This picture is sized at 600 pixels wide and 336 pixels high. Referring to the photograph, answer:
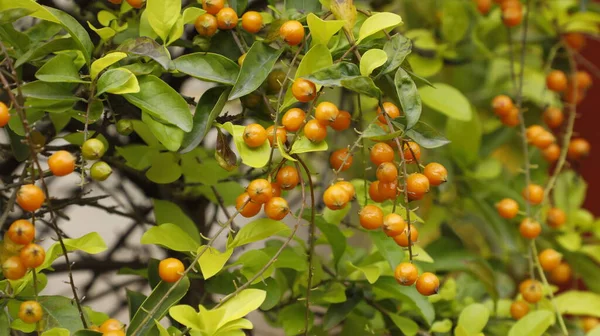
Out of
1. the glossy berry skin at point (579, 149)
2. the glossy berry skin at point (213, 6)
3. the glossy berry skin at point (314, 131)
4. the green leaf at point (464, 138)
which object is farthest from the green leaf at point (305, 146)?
the glossy berry skin at point (579, 149)

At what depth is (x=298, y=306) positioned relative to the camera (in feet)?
1.74

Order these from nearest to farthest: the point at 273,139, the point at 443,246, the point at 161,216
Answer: the point at 273,139 < the point at 161,216 < the point at 443,246

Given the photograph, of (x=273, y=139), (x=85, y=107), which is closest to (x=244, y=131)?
(x=273, y=139)

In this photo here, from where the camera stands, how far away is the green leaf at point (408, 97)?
41 centimetres

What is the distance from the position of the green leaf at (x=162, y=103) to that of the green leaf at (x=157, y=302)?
96 mm

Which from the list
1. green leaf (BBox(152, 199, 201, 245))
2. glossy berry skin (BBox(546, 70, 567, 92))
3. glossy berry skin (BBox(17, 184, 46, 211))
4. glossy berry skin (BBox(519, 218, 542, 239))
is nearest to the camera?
glossy berry skin (BBox(17, 184, 46, 211))

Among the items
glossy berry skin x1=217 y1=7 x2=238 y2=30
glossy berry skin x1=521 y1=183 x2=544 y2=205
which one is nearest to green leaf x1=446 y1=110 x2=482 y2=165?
glossy berry skin x1=521 y1=183 x2=544 y2=205

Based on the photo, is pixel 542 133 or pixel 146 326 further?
pixel 542 133

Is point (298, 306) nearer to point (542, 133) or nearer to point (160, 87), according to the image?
point (160, 87)

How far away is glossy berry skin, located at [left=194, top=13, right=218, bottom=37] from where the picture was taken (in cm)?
45

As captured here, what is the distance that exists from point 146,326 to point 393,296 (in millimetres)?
190

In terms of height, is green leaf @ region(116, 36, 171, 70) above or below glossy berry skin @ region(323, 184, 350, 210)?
above

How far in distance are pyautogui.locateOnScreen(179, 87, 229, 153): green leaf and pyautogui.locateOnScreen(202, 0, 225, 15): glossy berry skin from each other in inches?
1.9

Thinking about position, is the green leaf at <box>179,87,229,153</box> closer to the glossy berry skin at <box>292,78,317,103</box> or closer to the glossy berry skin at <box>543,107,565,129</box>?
the glossy berry skin at <box>292,78,317,103</box>
